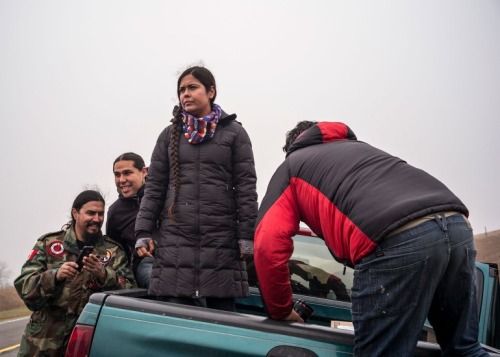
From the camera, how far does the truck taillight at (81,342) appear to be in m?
1.64

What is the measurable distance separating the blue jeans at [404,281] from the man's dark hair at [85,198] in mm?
2298

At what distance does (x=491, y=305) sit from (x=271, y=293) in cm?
158

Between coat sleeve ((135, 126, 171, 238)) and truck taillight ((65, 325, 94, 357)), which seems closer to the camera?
truck taillight ((65, 325, 94, 357))

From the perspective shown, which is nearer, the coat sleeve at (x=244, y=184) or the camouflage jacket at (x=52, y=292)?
the coat sleeve at (x=244, y=184)

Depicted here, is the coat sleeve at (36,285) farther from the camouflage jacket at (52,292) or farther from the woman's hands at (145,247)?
the woman's hands at (145,247)

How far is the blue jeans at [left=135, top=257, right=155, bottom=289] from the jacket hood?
1691 millimetres

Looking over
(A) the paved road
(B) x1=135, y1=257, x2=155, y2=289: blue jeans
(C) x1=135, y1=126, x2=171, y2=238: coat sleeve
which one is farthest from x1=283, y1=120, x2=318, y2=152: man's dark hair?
(A) the paved road

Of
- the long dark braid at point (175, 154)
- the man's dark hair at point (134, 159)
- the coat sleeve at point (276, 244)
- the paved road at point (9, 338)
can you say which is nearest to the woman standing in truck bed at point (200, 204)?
the long dark braid at point (175, 154)

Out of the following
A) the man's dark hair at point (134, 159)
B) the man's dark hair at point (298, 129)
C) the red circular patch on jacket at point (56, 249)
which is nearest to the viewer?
the man's dark hair at point (298, 129)

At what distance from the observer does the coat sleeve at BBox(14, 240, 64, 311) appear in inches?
106

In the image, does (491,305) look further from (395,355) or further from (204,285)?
(204,285)

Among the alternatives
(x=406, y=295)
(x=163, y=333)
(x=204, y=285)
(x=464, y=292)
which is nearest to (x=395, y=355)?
(x=406, y=295)

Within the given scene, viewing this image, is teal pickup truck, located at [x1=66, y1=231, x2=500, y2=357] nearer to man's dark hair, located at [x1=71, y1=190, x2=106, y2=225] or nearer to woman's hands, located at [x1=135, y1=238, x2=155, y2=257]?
woman's hands, located at [x1=135, y1=238, x2=155, y2=257]

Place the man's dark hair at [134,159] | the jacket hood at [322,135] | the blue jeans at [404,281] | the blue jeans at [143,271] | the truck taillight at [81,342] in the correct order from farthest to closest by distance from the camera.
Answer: the man's dark hair at [134,159], the blue jeans at [143,271], the jacket hood at [322,135], the truck taillight at [81,342], the blue jeans at [404,281]
